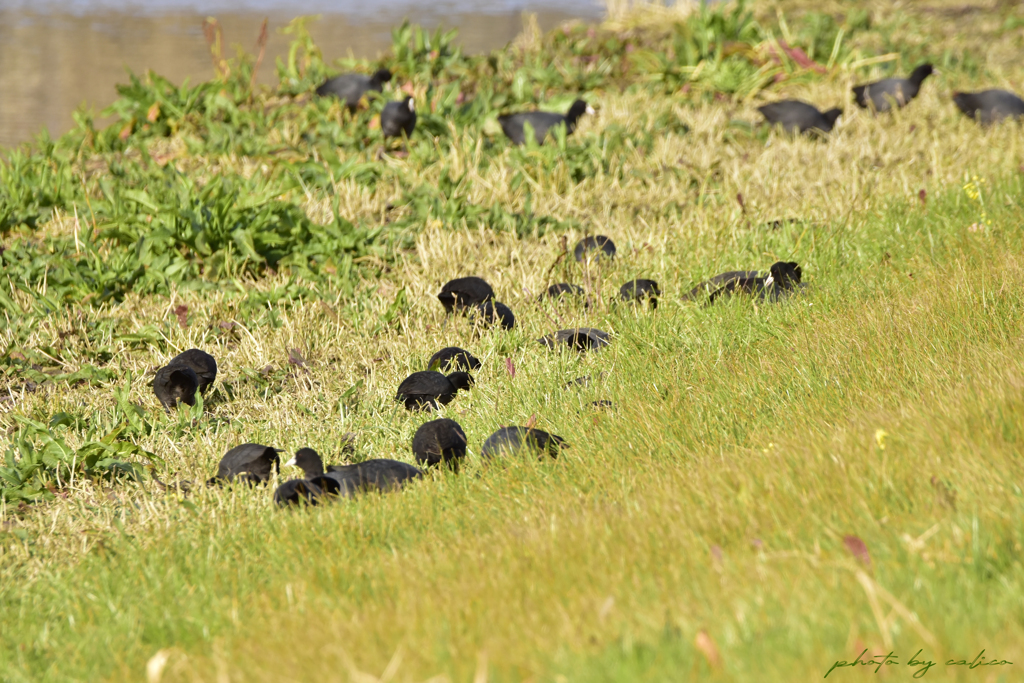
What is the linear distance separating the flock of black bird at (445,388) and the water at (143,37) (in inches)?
171

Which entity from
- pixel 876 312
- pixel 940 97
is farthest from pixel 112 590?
pixel 940 97

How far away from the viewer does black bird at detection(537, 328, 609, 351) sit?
144 inches

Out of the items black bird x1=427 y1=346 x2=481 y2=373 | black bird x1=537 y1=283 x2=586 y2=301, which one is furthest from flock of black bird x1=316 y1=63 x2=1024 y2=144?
black bird x1=427 y1=346 x2=481 y2=373

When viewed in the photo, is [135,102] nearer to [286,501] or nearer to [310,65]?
[310,65]

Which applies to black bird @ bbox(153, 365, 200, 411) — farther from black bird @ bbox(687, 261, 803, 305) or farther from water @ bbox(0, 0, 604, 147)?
water @ bbox(0, 0, 604, 147)

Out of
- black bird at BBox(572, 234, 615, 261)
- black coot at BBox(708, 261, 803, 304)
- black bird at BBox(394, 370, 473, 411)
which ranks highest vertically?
black bird at BBox(572, 234, 615, 261)

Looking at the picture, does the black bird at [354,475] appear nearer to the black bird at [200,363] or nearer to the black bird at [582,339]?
the black bird at [200,363]

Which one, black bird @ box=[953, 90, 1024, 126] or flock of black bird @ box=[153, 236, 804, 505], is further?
black bird @ box=[953, 90, 1024, 126]

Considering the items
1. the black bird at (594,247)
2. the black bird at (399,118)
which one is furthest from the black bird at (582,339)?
the black bird at (399,118)

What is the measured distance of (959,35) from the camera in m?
9.52

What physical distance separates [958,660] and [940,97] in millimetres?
6869

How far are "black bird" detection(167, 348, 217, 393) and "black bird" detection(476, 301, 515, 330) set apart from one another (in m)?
1.19

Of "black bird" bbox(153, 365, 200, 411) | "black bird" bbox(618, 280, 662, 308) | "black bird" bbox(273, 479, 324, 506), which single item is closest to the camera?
"black bird" bbox(273, 479, 324, 506)

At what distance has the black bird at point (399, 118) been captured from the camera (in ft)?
20.4
